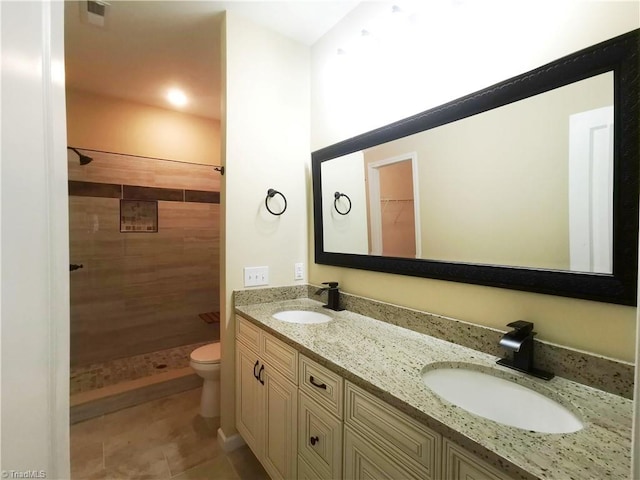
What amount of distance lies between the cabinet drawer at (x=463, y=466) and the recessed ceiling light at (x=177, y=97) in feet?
10.5

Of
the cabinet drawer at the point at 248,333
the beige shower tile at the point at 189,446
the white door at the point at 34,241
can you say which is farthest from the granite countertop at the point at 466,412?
the beige shower tile at the point at 189,446

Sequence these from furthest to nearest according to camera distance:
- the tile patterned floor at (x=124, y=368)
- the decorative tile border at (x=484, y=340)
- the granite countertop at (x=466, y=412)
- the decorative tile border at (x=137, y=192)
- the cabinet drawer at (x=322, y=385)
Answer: the decorative tile border at (x=137, y=192), the tile patterned floor at (x=124, y=368), the cabinet drawer at (x=322, y=385), the decorative tile border at (x=484, y=340), the granite countertop at (x=466, y=412)

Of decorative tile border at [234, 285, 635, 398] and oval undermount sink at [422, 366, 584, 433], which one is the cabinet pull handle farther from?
decorative tile border at [234, 285, 635, 398]

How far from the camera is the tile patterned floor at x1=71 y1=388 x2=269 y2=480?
1575 millimetres

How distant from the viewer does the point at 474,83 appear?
1.16m

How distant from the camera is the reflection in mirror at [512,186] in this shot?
2.86ft

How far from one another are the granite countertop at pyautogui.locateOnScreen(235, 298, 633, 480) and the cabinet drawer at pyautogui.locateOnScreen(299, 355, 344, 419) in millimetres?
44

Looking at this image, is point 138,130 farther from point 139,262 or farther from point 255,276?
point 255,276

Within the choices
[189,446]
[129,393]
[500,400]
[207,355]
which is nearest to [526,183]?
[500,400]

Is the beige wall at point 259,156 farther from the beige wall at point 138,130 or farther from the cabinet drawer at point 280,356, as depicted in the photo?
the beige wall at point 138,130

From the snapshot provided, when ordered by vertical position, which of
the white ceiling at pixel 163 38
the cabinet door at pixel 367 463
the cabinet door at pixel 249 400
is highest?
the white ceiling at pixel 163 38

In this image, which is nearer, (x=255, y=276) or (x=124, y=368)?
(x=255, y=276)

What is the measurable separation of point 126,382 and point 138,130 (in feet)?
7.82

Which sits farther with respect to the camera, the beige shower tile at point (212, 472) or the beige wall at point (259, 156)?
the beige wall at point (259, 156)
